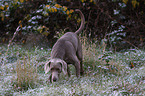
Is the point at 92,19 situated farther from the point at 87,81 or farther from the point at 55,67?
the point at 55,67

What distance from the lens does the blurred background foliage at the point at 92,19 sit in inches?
301

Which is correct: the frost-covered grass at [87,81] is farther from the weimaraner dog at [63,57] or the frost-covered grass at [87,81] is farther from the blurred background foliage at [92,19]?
the blurred background foliage at [92,19]

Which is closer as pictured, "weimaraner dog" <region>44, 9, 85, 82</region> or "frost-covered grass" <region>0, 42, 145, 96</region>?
"frost-covered grass" <region>0, 42, 145, 96</region>

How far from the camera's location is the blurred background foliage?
7.66 m

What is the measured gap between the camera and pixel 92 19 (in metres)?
8.43

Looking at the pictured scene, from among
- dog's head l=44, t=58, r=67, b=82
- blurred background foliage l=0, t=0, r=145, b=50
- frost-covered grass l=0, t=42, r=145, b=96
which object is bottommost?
frost-covered grass l=0, t=42, r=145, b=96

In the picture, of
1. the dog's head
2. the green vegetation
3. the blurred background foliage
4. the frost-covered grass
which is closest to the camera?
the frost-covered grass

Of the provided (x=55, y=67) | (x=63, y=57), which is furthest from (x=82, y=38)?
(x=55, y=67)

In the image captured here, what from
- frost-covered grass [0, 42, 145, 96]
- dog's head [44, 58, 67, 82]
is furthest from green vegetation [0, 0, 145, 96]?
dog's head [44, 58, 67, 82]

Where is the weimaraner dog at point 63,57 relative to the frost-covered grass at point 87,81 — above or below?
above

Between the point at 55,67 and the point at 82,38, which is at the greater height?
the point at 82,38

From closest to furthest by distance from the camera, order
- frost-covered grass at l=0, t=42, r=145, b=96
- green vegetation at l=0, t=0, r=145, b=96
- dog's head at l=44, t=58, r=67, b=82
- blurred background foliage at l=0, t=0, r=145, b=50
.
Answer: frost-covered grass at l=0, t=42, r=145, b=96, dog's head at l=44, t=58, r=67, b=82, green vegetation at l=0, t=0, r=145, b=96, blurred background foliage at l=0, t=0, r=145, b=50

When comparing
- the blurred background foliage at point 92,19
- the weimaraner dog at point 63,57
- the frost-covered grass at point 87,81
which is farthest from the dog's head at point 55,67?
the blurred background foliage at point 92,19

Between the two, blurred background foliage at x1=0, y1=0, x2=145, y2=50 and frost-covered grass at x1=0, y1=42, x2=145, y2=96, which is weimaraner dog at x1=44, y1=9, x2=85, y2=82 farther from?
blurred background foliage at x1=0, y1=0, x2=145, y2=50
